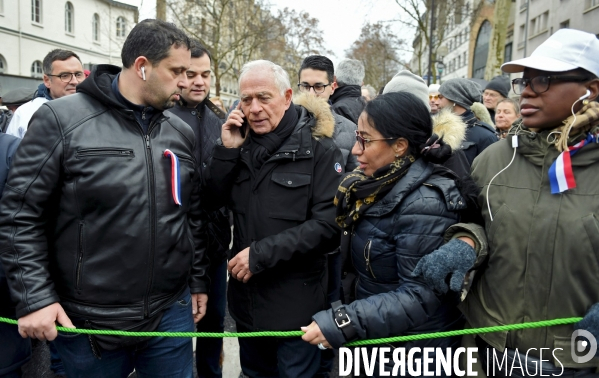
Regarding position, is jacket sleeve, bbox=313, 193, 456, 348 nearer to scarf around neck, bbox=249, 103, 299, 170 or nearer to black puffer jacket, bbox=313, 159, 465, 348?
black puffer jacket, bbox=313, 159, 465, 348

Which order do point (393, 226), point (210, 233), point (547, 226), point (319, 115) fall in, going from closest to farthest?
point (547, 226) → point (393, 226) → point (319, 115) → point (210, 233)

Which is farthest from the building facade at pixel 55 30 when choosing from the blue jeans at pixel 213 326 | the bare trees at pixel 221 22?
the blue jeans at pixel 213 326

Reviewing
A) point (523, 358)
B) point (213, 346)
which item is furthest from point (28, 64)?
point (523, 358)

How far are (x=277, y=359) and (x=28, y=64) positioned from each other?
101 feet

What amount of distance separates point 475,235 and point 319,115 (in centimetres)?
127

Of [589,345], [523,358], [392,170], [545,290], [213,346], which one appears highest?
[392,170]

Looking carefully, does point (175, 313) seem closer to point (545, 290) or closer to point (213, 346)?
point (213, 346)

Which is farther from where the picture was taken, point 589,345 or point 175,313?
point 175,313

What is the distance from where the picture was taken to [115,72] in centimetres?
254

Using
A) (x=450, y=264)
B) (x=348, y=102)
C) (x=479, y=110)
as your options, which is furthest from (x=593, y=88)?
(x=479, y=110)

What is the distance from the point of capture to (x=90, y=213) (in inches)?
85.4

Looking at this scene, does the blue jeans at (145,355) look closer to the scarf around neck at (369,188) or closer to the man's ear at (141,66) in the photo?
the scarf around neck at (369,188)

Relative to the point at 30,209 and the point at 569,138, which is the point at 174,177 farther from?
the point at 569,138

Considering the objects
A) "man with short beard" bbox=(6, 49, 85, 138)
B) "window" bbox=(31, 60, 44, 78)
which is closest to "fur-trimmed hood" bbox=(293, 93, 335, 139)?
"man with short beard" bbox=(6, 49, 85, 138)
